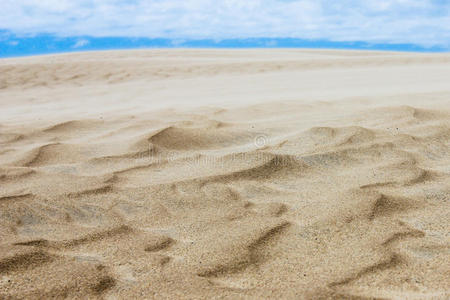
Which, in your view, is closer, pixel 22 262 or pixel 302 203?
pixel 22 262

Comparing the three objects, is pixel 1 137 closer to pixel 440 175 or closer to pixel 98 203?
pixel 98 203

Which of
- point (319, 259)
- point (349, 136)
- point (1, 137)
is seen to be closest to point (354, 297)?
point (319, 259)

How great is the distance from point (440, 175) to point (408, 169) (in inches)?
5.1

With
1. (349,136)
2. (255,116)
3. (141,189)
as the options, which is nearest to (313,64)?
(255,116)

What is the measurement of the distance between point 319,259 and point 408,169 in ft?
2.85

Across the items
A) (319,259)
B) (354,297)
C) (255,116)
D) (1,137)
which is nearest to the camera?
(354,297)

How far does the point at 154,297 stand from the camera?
45.7 inches

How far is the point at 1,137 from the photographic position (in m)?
2.96

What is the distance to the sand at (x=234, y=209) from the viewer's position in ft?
3.99

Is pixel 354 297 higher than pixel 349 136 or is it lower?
lower

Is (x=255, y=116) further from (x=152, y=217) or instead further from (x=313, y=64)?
(x=313, y=64)

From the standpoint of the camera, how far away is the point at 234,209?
1.67m

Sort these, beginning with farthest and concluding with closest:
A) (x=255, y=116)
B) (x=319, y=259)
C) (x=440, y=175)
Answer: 1. (x=255, y=116)
2. (x=440, y=175)
3. (x=319, y=259)

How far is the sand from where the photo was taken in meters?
1.22
